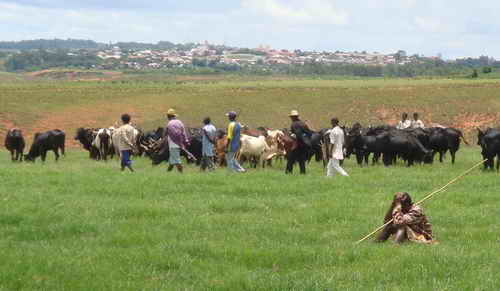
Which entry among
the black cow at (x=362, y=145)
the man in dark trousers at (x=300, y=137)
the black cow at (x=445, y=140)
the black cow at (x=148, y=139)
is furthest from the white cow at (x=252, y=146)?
the black cow at (x=445, y=140)

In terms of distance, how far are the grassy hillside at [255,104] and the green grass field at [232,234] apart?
33269 millimetres

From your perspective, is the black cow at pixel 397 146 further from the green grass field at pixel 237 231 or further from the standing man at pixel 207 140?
the standing man at pixel 207 140

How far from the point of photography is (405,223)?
12188 mm

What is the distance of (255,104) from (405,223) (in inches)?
1907

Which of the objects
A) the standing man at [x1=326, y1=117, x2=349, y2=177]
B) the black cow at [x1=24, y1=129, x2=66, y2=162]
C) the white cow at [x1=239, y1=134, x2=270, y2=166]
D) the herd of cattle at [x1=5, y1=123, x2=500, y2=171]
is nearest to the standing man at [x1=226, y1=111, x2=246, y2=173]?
the herd of cattle at [x1=5, y1=123, x2=500, y2=171]

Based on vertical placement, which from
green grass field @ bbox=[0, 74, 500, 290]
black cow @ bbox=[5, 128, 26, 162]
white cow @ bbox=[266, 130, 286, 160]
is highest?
green grass field @ bbox=[0, 74, 500, 290]

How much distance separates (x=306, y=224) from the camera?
13859 mm

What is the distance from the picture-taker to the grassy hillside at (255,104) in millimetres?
54250

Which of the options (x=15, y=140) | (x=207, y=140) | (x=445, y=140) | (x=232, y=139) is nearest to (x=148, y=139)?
(x=15, y=140)

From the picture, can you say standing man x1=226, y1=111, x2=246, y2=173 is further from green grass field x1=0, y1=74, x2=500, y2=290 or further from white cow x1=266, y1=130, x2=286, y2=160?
white cow x1=266, y1=130, x2=286, y2=160

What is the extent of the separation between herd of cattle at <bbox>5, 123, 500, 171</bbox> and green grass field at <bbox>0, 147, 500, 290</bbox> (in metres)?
4.14

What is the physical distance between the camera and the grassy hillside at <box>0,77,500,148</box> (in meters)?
54.2

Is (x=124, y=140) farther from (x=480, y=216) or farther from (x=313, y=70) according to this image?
(x=313, y=70)

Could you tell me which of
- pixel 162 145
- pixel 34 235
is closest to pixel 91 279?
pixel 34 235
